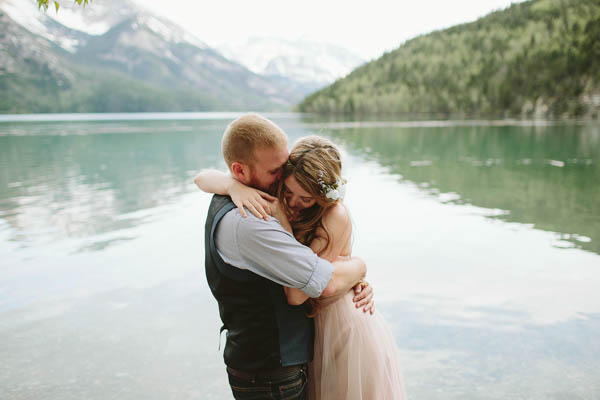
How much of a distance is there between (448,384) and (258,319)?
3.19 m

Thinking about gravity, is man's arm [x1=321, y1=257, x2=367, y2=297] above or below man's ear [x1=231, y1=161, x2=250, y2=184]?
below

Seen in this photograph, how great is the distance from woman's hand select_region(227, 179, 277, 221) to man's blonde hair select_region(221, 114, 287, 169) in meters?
0.15

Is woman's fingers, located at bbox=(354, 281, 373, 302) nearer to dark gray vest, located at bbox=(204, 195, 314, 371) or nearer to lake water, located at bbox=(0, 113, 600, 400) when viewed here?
dark gray vest, located at bbox=(204, 195, 314, 371)

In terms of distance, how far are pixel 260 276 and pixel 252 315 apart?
0.24m

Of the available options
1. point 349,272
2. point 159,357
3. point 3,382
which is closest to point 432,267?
point 159,357

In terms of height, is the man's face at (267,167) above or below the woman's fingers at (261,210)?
above

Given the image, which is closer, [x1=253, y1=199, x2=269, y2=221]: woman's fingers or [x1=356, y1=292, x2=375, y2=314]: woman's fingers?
[x1=253, y1=199, x2=269, y2=221]: woman's fingers

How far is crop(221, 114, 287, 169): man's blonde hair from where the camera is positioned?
2305mm

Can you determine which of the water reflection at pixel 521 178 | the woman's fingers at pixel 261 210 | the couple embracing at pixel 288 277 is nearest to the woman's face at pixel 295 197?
the couple embracing at pixel 288 277

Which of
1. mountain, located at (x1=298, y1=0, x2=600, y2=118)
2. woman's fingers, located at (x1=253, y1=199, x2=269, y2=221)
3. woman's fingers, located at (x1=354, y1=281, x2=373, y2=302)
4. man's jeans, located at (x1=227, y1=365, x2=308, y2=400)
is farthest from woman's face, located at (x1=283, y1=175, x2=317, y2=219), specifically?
mountain, located at (x1=298, y1=0, x2=600, y2=118)

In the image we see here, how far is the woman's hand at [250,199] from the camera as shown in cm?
223

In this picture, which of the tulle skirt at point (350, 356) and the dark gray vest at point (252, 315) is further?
the tulle skirt at point (350, 356)

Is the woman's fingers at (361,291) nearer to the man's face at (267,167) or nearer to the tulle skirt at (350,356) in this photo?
the tulle skirt at (350,356)

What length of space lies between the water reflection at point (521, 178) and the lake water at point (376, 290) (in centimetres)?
13
